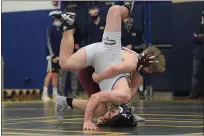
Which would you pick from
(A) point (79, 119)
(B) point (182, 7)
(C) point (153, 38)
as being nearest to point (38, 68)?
(C) point (153, 38)

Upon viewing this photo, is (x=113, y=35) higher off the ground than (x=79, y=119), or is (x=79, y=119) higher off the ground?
(x=113, y=35)

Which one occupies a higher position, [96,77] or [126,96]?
[96,77]

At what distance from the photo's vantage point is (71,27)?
6008mm

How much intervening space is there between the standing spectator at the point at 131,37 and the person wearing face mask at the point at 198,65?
1.27m

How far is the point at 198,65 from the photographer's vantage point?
13.2 metres

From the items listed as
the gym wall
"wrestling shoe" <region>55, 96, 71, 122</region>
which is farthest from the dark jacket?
"wrestling shoe" <region>55, 96, 71, 122</region>

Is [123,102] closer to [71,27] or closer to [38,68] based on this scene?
[71,27]

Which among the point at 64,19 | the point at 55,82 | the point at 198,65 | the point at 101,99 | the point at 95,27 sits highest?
the point at 64,19

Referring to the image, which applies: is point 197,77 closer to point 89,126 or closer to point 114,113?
point 114,113

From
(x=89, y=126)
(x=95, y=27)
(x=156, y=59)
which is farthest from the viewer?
(x=95, y=27)

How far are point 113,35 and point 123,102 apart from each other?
29.4 inches

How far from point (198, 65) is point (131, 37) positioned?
5.86 feet

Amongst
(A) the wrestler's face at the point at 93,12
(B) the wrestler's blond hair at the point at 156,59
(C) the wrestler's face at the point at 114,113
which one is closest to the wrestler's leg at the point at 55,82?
(A) the wrestler's face at the point at 93,12

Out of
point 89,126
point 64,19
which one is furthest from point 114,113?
point 64,19
